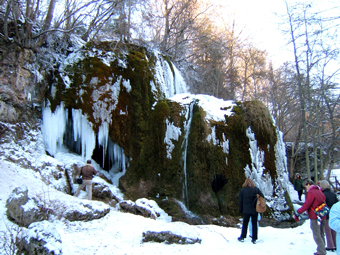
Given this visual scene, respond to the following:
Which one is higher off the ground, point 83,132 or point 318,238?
point 83,132

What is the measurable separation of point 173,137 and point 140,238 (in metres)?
4.79

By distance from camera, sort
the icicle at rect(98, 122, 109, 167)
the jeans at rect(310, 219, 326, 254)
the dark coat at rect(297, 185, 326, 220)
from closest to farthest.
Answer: the jeans at rect(310, 219, 326, 254) → the dark coat at rect(297, 185, 326, 220) → the icicle at rect(98, 122, 109, 167)

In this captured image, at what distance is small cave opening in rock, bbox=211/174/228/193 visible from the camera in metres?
8.92

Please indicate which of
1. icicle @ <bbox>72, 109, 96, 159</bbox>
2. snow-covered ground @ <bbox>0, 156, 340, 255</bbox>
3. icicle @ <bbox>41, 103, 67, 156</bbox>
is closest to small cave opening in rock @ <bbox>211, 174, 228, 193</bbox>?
snow-covered ground @ <bbox>0, 156, 340, 255</bbox>

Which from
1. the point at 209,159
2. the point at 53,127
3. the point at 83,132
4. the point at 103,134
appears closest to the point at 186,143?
the point at 209,159

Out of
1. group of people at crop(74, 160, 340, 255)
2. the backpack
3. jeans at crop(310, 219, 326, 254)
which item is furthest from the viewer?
the backpack

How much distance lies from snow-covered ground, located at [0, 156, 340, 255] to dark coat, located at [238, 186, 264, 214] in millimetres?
583

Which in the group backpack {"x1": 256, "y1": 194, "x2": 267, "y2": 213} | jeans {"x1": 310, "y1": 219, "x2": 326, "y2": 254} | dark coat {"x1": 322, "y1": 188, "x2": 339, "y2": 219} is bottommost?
jeans {"x1": 310, "y1": 219, "x2": 326, "y2": 254}

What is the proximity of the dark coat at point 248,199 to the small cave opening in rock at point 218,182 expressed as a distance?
4.33m

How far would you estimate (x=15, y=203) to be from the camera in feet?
14.1

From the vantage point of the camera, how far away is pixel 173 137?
9195mm

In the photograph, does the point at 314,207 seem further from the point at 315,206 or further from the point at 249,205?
the point at 249,205

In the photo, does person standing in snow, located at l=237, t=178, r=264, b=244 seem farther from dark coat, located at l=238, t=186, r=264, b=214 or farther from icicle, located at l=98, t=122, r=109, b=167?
icicle, located at l=98, t=122, r=109, b=167

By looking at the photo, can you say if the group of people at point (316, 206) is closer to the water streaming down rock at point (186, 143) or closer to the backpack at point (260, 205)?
the backpack at point (260, 205)
